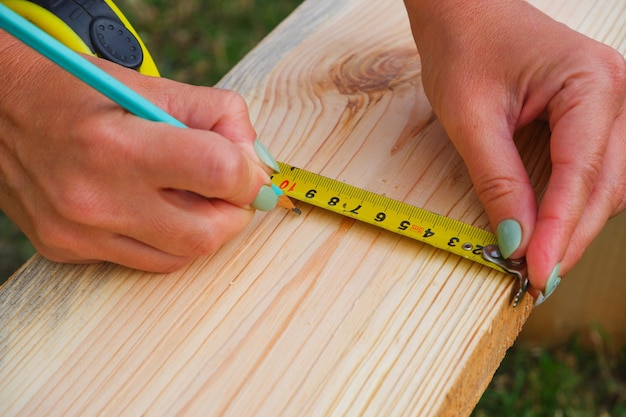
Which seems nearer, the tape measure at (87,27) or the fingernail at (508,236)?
the fingernail at (508,236)

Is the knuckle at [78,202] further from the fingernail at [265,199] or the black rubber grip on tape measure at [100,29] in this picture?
the black rubber grip on tape measure at [100,29]

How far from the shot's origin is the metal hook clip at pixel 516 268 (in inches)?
49.1

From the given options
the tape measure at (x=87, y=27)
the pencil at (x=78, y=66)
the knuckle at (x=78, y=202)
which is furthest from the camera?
the tape measure at (x=87, y=27)

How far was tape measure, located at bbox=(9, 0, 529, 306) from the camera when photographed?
1276 millimetres

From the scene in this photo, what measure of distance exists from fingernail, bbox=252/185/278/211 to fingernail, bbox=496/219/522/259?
1.26 feet

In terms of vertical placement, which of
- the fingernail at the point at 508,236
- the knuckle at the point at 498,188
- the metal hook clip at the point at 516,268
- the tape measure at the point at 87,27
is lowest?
the metal hook clip at the point at 516,268

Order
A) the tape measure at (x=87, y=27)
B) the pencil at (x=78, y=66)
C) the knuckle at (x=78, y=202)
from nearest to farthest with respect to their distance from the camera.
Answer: the pencil at (x=78, y=66), the knuckle at (x=78, y=202), the tape measure at (x=87, y=27)

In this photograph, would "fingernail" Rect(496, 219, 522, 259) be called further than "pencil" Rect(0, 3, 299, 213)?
Yes

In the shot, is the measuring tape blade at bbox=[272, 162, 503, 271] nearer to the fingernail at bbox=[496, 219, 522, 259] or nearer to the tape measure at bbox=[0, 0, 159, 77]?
the fingernail at bbox=[496, 219, 522, 259]

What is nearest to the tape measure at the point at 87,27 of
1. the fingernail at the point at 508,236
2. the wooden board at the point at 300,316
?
the wooden board at the point at 300,316

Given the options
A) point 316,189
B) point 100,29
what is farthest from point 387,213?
point 100,29

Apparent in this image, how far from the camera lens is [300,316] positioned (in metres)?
1.21

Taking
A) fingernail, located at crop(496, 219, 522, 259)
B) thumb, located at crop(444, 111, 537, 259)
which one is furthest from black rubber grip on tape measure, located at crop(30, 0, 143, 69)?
fingernail, located at crop(496, 219, 522, 259)

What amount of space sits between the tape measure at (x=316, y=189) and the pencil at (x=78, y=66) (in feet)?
1.02
